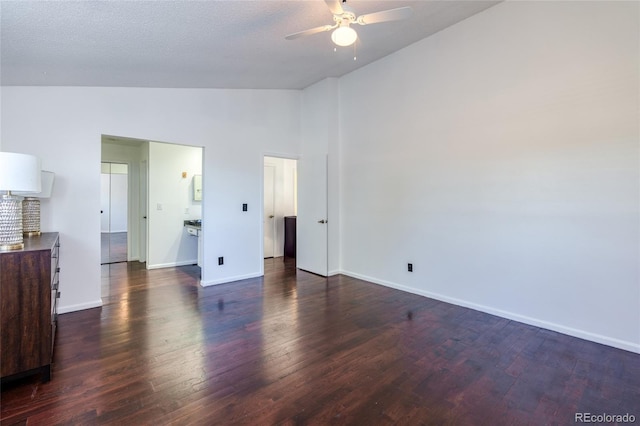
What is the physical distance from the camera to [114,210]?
375 inches

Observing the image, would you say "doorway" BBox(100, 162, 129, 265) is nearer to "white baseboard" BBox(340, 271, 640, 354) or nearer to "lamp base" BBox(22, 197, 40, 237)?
"lamp base" BBox(22, 197, 40, 237)

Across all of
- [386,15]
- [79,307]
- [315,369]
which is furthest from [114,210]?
[386,15]

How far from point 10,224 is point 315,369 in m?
2.37

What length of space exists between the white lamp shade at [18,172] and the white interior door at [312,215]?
3542 mm

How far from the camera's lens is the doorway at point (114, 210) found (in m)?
6.45

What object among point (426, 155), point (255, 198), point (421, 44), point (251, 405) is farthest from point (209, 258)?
point (421, 44)

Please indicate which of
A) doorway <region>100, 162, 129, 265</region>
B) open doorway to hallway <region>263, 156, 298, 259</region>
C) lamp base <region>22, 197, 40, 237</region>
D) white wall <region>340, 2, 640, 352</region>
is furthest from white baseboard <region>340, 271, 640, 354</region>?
doorway <region>100, 162, 129, 265</region>

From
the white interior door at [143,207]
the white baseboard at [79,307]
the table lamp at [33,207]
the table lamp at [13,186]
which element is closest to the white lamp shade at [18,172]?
the table lamp at [13,186]

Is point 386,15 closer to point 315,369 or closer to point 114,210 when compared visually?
point 315,369

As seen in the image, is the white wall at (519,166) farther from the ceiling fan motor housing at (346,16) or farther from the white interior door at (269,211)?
the white interior door at (269,211)

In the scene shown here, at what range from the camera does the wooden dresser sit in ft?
6.24

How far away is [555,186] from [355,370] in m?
2.56

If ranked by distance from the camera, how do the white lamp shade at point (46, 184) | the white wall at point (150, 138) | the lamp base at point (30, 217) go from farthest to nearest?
the white wall at point (150, 138) < the white lamp shade at point (46, 184) < the lamp base at point (30, 217)

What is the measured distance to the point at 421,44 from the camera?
3.86 meters
